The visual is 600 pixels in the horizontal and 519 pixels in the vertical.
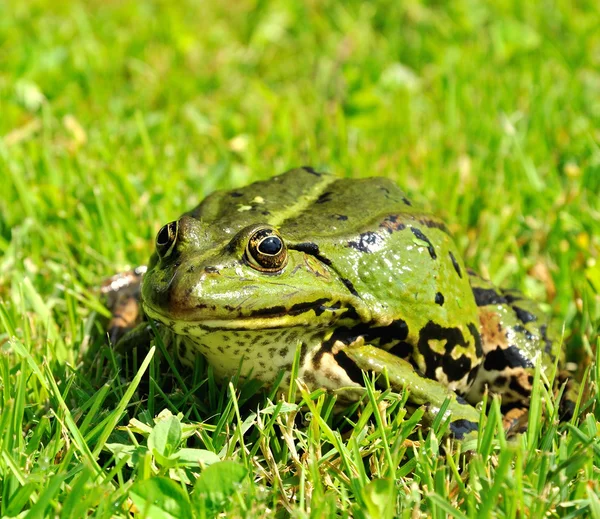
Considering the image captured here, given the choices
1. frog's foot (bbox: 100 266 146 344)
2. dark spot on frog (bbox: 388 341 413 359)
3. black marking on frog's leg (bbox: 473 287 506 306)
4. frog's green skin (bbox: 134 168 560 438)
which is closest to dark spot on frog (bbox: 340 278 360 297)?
frog's green skin (bbox: 134 168 560 438)

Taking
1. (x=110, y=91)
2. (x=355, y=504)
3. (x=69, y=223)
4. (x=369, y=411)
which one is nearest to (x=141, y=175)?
(x=69, y=223)

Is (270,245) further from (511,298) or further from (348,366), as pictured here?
(511,298)

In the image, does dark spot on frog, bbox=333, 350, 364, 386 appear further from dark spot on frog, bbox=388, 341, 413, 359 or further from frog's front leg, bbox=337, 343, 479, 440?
dark spot on frog, bbox=388, 341, 413, 359

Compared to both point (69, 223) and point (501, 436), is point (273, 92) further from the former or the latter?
point (501, 436)

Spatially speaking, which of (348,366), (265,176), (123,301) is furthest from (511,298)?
(265,176)

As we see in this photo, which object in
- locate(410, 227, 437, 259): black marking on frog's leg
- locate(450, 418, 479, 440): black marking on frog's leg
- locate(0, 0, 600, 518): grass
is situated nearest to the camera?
locate(0, 0, 600, 518): grass

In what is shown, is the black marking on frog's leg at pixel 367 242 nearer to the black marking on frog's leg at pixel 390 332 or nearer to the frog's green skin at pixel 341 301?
the frog's green skin at pixel 341 301
